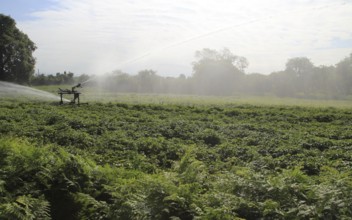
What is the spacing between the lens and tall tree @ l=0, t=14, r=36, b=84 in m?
57.1

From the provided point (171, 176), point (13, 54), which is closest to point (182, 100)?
point (13, 54)

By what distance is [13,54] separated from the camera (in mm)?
58000

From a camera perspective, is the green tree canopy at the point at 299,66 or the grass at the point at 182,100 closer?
the grass at the point at 182,100

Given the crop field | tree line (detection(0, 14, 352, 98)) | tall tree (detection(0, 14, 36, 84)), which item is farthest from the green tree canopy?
the crop field

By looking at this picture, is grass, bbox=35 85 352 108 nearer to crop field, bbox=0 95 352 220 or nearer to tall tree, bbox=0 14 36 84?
tall tree, bbox=0 14 36 84

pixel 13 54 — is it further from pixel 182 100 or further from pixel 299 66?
pixel 299 66

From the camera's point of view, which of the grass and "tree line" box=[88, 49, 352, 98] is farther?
"tree line" box=[88, 49, 352, 98]

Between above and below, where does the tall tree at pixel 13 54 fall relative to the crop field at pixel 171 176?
above

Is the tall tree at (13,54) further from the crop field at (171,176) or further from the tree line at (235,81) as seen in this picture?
the crop field at (171,176)

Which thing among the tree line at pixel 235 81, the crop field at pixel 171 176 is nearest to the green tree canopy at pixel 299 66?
the tree line at pixel 235 81

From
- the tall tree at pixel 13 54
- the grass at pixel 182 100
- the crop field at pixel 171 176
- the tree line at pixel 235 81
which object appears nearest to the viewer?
the crop field at pixel 171 176

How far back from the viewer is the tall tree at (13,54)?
5712cm

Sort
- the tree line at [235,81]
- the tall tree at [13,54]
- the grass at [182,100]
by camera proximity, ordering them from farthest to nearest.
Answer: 1. the tree line at [235,81]
2. the tall tree at [13,54]
3. the grass at [182,100]

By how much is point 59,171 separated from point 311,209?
5385 millimetres
